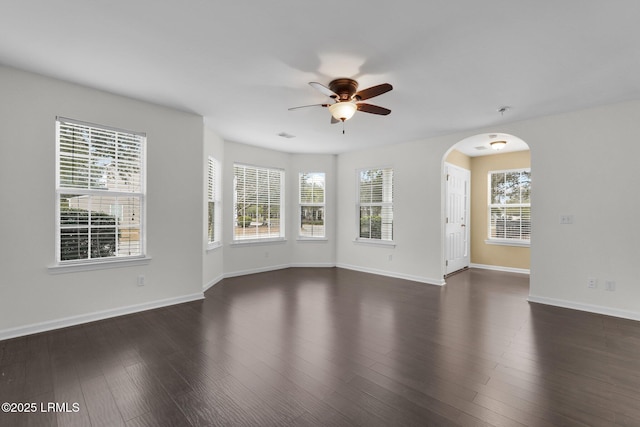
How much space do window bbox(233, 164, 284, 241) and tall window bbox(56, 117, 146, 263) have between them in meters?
2.16

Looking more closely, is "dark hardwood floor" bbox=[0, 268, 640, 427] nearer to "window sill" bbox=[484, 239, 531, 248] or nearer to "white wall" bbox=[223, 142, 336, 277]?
"white wall" bbox=[223, 142, 336, 277]

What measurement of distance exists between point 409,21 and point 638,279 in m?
4.06

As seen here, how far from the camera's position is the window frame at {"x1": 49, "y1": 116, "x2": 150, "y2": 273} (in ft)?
10.2

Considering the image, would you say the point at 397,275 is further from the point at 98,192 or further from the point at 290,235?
the point at 98,192

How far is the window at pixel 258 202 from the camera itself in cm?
581

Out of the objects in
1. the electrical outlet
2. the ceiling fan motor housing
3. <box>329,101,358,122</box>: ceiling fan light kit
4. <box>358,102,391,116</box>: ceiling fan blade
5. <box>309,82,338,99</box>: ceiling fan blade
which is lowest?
the electrical outlet

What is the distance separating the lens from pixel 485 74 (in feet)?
9.39

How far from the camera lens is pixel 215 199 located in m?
5.31

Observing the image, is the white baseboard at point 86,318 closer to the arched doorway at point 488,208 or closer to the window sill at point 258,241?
the window sill at point 258,241

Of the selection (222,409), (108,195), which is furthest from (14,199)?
(222,409)

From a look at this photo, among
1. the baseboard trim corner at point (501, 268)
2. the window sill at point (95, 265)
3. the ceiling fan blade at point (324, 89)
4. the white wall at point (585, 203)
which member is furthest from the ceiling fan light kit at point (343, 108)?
the baseboard trim corner at point (501, 268)

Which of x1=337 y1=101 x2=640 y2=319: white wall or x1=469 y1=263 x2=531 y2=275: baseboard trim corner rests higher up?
x1=337 y1=101 x2=640 y2=319: white wall

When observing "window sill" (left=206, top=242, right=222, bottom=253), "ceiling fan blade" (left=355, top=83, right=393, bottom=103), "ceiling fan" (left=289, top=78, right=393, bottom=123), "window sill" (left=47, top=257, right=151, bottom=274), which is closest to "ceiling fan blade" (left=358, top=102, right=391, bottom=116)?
"ceiling fan" (left=289, top=78, right=393, bottom=123)

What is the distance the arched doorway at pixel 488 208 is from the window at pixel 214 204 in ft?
14.4
